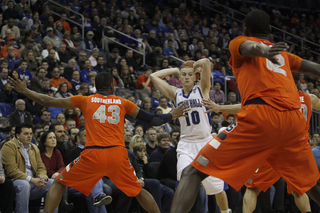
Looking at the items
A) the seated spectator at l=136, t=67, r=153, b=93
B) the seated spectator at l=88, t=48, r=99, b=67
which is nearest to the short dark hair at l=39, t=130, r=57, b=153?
the seated spectator at l=136, t=67, r=153, b=93

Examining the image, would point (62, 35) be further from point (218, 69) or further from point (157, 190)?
point (157, 190)

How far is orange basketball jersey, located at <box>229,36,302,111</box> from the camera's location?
3449 mm

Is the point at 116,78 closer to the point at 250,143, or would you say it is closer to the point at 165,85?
the point at 165,85

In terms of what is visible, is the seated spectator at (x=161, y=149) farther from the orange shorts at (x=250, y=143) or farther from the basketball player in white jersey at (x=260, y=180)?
the orange shorts at (x=250, y=143)

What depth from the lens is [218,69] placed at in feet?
52.7

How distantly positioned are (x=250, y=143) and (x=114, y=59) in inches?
437

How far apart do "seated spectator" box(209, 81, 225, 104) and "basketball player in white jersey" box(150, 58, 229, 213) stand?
7.12 metres

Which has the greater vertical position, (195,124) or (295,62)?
(295,62)

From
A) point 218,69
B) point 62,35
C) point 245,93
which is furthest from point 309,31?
point 245,93

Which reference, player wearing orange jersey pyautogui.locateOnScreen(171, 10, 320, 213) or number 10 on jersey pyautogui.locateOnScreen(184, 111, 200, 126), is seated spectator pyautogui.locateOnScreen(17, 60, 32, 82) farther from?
player wearing orange jersey pyautogui.locateOnScreen(171, 10, 320, 213)

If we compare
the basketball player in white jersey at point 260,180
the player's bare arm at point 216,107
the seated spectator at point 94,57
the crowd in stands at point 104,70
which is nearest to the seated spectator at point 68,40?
the crowd in stands at point 104,70

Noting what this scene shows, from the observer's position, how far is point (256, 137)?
11.1 feet

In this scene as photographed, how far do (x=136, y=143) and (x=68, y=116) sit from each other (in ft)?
7.76

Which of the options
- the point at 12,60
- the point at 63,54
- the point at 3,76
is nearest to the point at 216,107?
the point at 3,76
